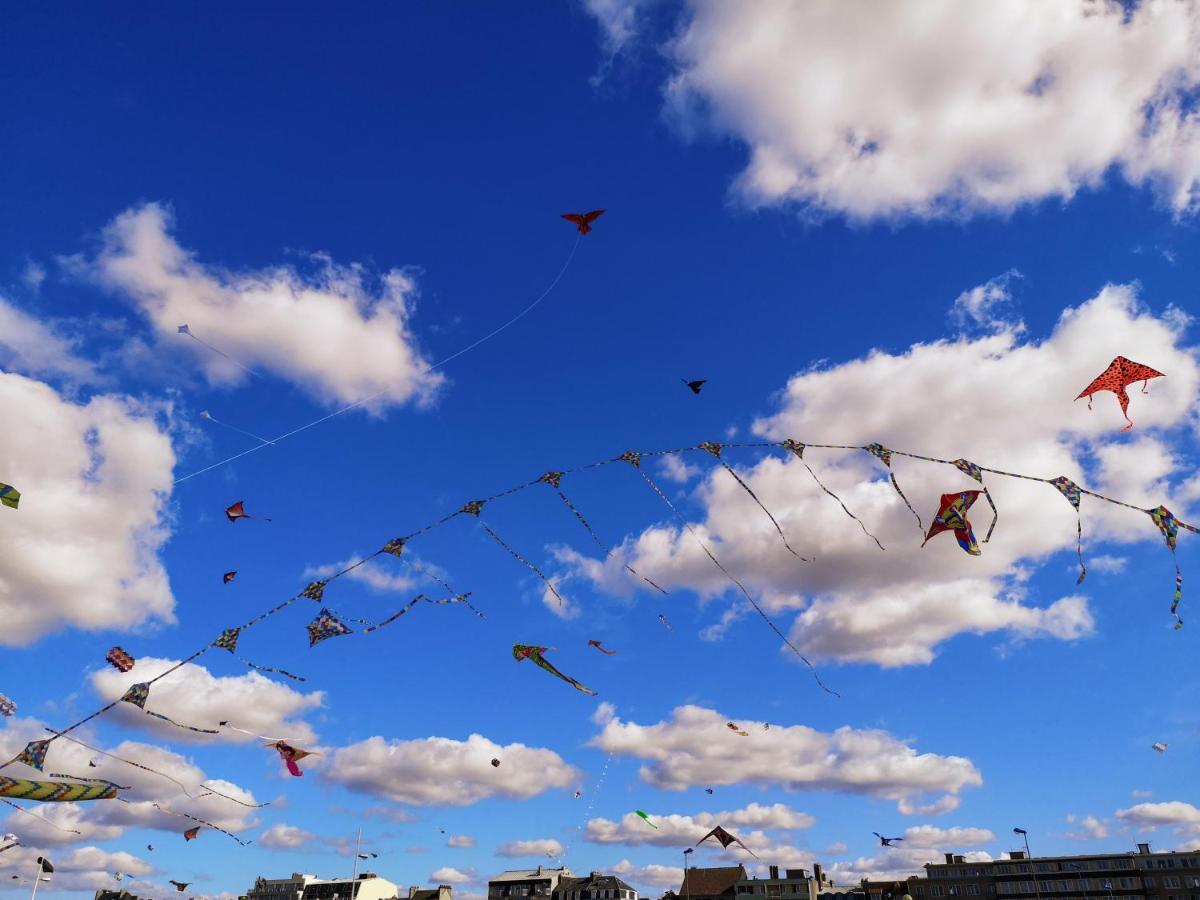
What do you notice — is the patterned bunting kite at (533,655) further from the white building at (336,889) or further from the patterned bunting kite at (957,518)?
the white building at (336,889)

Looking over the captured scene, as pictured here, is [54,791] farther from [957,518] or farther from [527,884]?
[527,884]

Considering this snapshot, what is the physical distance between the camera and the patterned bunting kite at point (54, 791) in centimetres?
2031

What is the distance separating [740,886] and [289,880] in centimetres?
9620

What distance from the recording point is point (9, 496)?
918 inches

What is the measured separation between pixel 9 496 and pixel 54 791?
334 inches

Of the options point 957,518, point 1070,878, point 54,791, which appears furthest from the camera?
point 1070,878

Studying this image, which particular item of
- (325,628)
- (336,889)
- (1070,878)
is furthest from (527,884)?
(325,628)

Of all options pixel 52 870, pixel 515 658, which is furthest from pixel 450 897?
pixel 515 658

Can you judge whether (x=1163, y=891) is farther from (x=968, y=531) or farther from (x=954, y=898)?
(x=968, y=531)

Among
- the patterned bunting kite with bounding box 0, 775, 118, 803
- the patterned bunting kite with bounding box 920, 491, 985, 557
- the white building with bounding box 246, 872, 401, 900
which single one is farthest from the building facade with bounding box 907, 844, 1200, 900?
the patterned bunting kite with bounding box 0, 775, 118, 803

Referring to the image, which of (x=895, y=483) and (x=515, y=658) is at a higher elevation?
(x=895, y=483)

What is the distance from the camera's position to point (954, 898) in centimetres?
12594

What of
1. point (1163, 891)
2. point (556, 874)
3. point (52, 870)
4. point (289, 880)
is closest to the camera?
point (52, 870)

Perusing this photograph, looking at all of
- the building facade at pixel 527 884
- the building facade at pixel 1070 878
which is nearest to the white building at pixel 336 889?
the building facade at pixel 527 884
